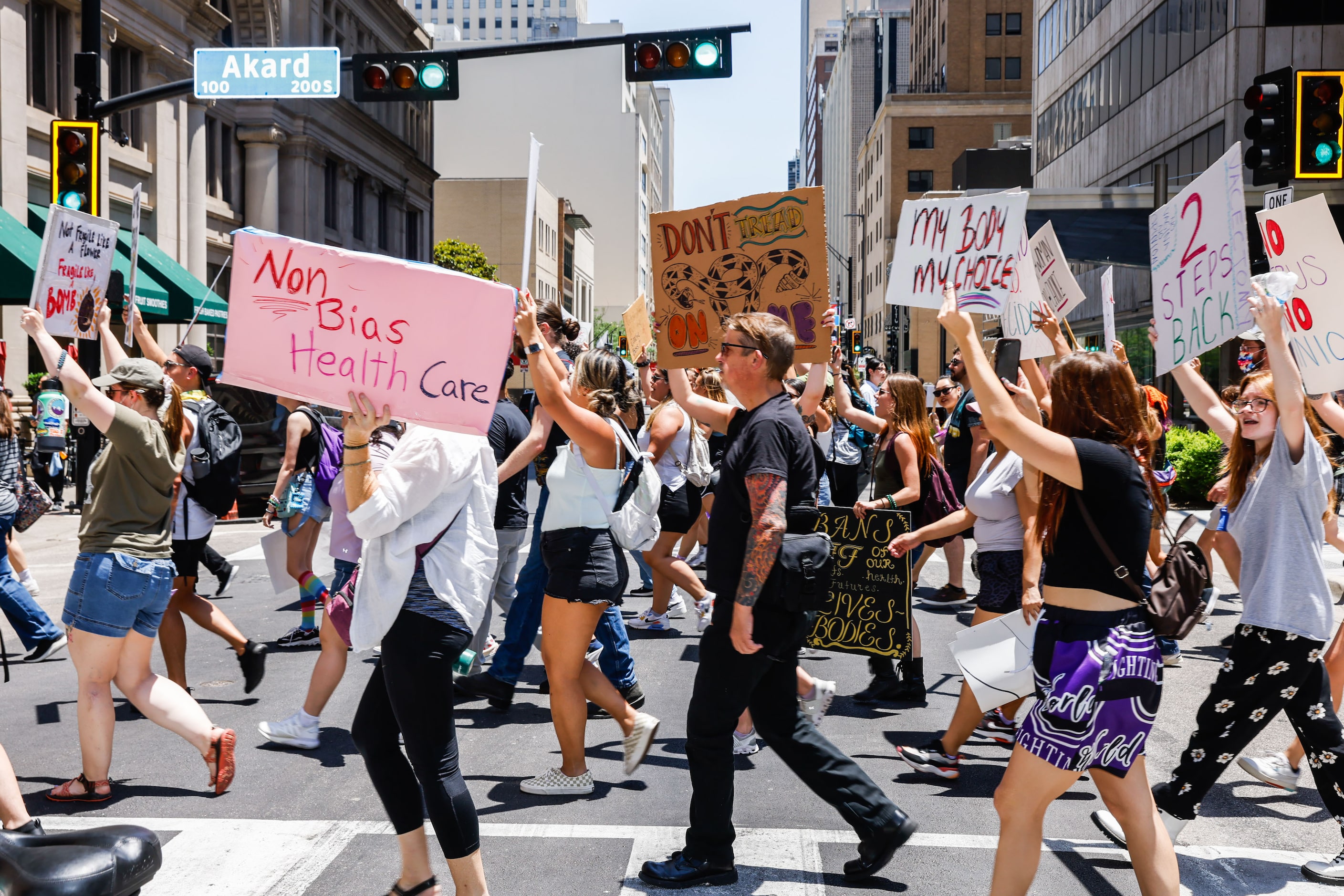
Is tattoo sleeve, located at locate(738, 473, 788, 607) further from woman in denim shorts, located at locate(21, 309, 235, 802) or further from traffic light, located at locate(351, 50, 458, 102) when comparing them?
traffic light, located at locate(351, 50, 458, 102)

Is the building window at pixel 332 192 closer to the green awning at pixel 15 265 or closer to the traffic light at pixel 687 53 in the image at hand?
the green awning at pixel 15 265

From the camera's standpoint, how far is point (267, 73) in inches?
467

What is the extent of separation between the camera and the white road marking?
13.9 feet

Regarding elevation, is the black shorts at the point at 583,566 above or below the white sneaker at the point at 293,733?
above

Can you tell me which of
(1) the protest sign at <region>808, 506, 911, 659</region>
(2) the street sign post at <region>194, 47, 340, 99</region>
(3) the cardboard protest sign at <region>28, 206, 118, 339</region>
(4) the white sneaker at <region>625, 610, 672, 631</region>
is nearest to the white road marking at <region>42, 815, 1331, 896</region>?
(1) the protest sign at <region>808, 506, 911, 659</region>

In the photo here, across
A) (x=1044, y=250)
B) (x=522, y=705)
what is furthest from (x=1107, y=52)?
(x=522, y=705)

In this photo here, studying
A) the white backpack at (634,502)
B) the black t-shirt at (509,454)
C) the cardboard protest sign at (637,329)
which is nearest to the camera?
the white backpack at (634,502)

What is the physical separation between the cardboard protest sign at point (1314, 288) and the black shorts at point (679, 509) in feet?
14.5

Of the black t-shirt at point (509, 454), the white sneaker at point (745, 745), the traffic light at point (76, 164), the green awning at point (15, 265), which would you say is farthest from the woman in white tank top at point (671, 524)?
the green awning at point (15, 265)

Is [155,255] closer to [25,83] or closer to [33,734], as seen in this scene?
[25,83]

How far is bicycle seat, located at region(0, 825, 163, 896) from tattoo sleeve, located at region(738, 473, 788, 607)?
7.61ft

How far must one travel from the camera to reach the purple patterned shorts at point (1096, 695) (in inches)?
138

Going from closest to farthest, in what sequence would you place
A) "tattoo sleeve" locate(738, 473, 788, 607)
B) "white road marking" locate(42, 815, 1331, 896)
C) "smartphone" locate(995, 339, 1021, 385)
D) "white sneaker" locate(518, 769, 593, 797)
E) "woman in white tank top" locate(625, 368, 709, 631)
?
"tattoo sleeve" locate(738, 473, 788, 607) → "white road marking" locate(42, 815, 1331, 896) → "smartphone" locate(995, 339, 1021, 385) → "white sneaker" locate(518, 769, 593, 797) → "woman in white tank top" locate(625, 368, 709, 631)

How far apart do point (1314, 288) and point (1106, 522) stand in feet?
8.29
